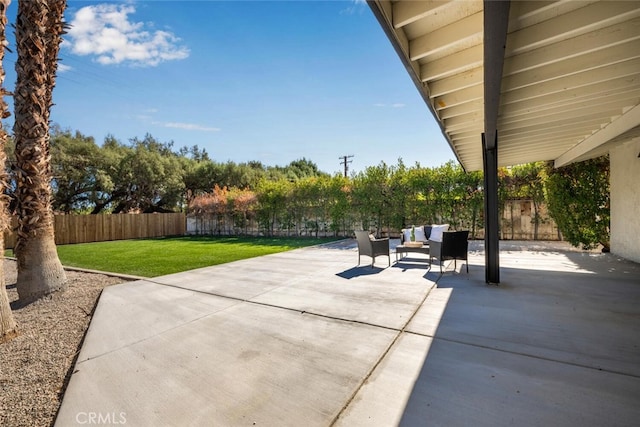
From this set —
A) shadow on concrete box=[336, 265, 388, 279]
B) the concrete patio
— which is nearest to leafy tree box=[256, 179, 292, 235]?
shadow on concrete box=[336, 265, 388, 279]

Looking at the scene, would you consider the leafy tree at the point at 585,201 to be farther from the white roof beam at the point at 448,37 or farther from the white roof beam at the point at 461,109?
the white roof beam at the point at 448,37

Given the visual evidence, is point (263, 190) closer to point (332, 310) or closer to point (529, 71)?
point (332, 310)

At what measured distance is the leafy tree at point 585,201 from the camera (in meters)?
7.96

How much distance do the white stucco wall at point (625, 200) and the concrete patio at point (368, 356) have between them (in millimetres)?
2214

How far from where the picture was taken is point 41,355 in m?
2.95

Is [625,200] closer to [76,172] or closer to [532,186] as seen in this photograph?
[532,186]

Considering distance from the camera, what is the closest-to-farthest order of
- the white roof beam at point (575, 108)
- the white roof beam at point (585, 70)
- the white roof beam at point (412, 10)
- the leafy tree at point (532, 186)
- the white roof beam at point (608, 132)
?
the white roof beam at point (412, 10)
the white roof beam at point (585, 70)
the white roof beam at point (575, 108)
the white roof beam at point (608, 132)
the leafy tree at point (532, 186)

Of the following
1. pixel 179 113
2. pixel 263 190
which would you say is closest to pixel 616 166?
pixel 263 190

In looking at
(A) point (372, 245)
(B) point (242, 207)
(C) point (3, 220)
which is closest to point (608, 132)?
(A) point (372, 245)

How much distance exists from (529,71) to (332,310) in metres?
3.77

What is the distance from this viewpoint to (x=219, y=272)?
6.68 meters

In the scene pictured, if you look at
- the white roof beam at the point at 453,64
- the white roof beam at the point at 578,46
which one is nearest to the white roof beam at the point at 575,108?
the white roof beam at the point at 578,46

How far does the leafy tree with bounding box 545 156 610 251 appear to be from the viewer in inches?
314

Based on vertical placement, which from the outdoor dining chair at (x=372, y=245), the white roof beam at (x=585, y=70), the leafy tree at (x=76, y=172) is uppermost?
the leafy tree at (x=76, y=172)
